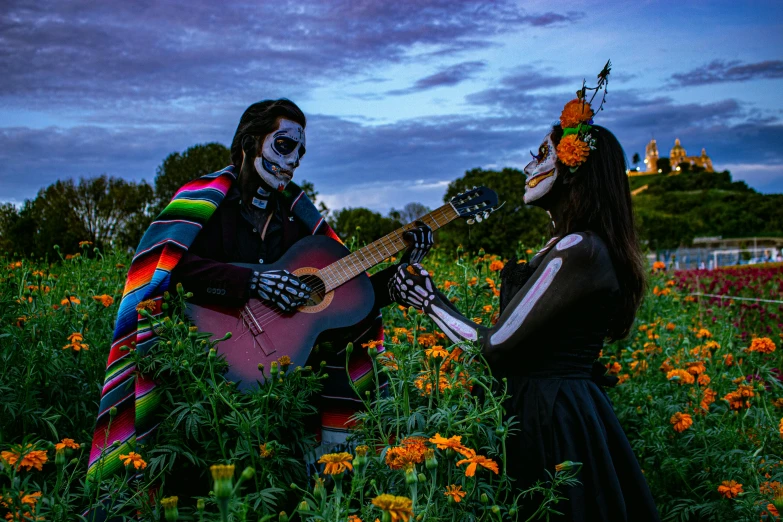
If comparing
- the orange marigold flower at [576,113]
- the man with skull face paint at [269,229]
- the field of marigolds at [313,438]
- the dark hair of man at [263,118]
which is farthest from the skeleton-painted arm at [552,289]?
the dark hair of man at [263,118]

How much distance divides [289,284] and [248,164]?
0.60 meters

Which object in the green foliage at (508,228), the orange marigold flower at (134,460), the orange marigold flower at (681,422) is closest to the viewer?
the orange marigold flower at (134,460)

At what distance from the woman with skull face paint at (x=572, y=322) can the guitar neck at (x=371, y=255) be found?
33cm

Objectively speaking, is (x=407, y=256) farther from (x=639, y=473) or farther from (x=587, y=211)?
(x=639, y=473)

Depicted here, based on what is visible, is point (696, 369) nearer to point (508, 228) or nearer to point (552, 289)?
point (552, 289)

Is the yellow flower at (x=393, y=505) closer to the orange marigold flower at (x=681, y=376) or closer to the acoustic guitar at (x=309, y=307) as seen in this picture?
the acoustic guitar at (x=309, y=307)

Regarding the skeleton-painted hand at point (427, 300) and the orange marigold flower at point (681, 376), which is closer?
the skeleton-painted hand at point (427, 300)

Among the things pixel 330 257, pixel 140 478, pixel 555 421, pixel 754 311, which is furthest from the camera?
pixel 754 311

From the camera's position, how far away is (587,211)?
7.39ft

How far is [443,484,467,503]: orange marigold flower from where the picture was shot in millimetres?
1717

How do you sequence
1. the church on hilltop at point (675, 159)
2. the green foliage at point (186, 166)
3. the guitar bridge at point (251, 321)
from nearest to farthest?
the guitar bridge at point (251, 321) < the green foliage at point (186, 166) < the church on hilltop at point (675, 159)

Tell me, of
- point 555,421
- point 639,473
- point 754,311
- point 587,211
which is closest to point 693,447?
point 639,473

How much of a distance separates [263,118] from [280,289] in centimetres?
75

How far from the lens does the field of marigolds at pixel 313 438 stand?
173 centimetres
